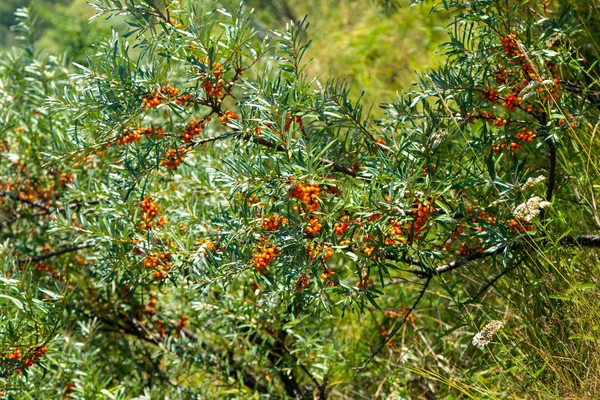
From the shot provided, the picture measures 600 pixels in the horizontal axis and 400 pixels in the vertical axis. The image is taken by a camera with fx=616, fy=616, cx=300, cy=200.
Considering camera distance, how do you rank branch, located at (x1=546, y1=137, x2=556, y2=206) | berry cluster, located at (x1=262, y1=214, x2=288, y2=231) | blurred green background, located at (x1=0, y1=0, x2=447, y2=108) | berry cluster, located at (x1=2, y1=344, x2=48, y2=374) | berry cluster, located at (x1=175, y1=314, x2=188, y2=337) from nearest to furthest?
berry cluster, located at (x1=262, y1=214, x2=288, y2=231), branch, located at (x1=546, y1=137, x2=556, y2=206), berry cluster, located at (x1=2, y1=344, x2=48, y2=374), berry cluster, located at (x1=175, y1=314, x2=188, y2=337), blurred green background, located at (x1=0, y1=0, x2=447, y2=108)

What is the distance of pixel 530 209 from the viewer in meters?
1.39

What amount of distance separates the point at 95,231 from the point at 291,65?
29.4 inches

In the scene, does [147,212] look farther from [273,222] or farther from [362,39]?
[362,39]

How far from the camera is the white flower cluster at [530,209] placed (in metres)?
1.37

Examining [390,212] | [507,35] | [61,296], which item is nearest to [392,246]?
[390,212]

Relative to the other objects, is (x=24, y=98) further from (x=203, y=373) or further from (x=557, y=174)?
(x=557, y=174)

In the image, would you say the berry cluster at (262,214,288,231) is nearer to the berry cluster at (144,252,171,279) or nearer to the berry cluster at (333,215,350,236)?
the berry cluster at (333,215,350,236)

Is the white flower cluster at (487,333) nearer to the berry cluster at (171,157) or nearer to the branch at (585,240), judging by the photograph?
the branch at (585,240)

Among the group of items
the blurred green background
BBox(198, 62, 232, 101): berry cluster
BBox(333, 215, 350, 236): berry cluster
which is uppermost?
BBox(198, 62, 232, 101): berry cluster

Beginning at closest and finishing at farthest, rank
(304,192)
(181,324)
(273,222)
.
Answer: (304,192) → (273,222) → (181,324)

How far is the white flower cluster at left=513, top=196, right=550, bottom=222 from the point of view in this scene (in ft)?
4.49

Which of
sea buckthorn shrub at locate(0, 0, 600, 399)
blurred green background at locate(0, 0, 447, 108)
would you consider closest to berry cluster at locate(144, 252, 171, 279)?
sea buckthorn shrub at locate(0, 0, 600, 399)

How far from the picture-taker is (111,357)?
106 inches

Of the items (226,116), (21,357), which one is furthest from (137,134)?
(21,357)
